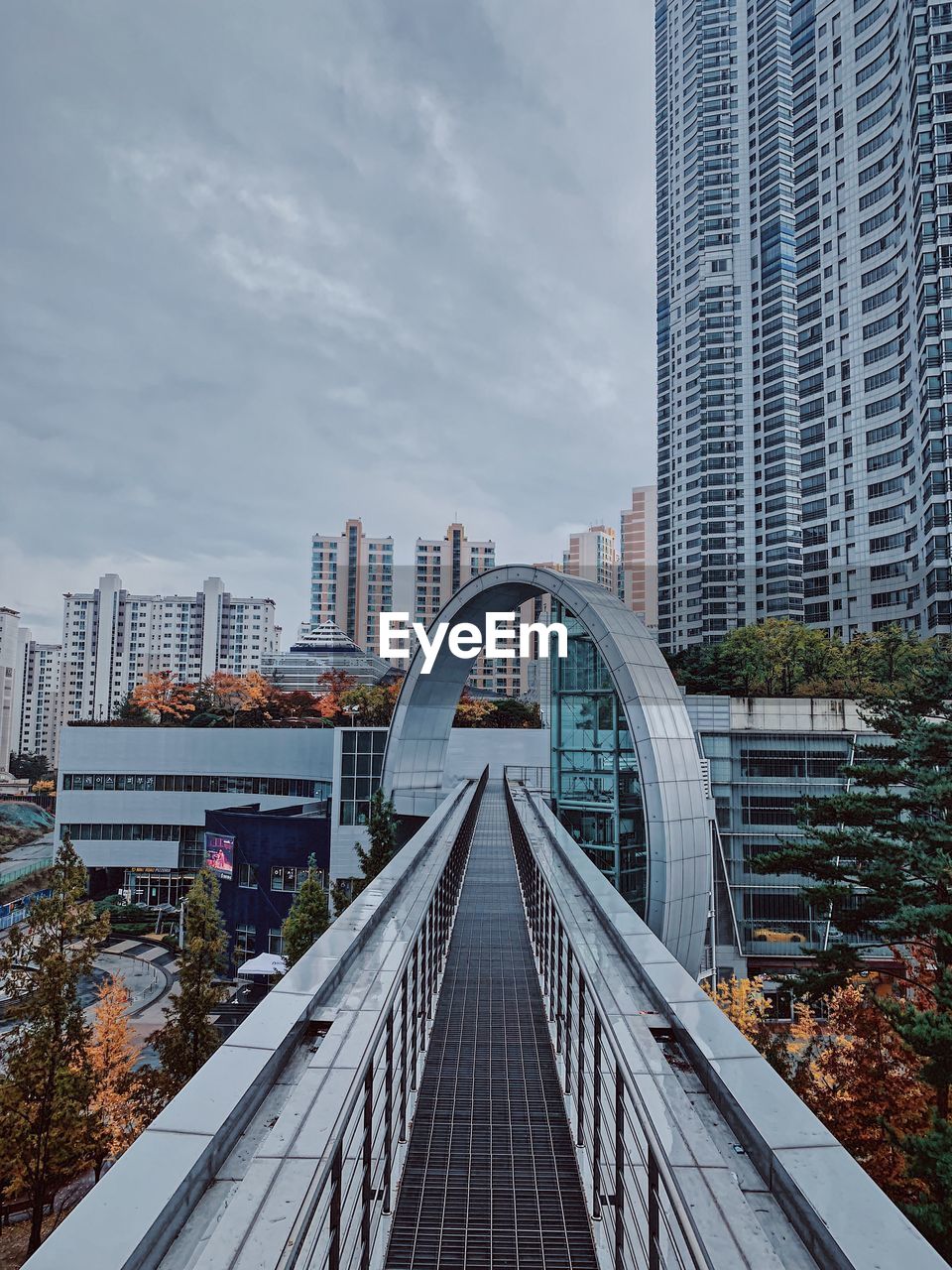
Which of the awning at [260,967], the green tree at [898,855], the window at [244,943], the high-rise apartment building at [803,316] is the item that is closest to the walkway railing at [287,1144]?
the green tree at [898,855]

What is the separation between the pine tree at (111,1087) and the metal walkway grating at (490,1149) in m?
9.10

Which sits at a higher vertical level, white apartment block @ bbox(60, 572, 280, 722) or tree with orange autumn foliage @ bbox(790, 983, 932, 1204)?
white apartment block @ bbox(60, 572, 280, 722)

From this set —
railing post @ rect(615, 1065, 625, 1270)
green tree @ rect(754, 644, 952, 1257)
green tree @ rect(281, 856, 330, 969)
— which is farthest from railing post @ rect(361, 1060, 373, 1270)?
green tree @ rect(281, 856, 330, 969)

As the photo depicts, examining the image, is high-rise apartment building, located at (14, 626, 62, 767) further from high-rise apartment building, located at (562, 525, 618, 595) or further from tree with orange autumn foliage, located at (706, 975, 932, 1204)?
tree with orange autumn foliage, located at (706, 975, 932, 1204)

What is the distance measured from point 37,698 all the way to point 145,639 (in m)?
18.9

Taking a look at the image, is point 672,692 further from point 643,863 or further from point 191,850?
point 191,850

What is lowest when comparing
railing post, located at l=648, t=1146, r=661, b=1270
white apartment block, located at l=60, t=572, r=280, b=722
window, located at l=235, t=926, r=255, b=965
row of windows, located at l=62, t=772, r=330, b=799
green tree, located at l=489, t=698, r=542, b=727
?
window, located at l=235, t=926, r=255, b=965

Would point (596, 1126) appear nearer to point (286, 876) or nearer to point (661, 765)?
point (661, 765)

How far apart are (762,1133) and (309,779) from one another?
116 ft

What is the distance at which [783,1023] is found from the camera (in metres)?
23.6

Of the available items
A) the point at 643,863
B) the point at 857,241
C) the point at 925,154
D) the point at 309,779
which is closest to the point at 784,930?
the point at 643,863

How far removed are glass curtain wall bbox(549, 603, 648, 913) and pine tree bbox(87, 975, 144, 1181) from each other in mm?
9256

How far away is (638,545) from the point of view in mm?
Answer: 118375

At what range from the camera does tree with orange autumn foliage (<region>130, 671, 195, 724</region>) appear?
44.6 meters
